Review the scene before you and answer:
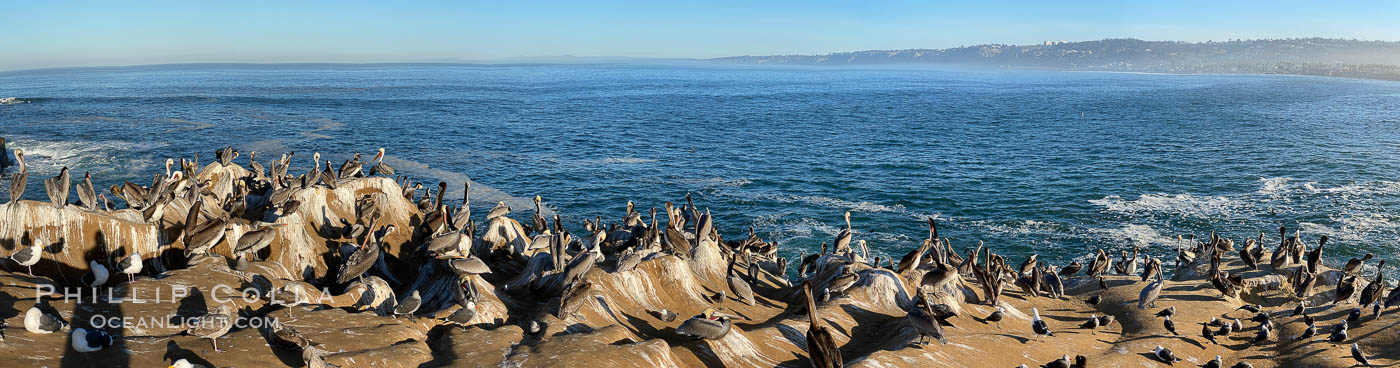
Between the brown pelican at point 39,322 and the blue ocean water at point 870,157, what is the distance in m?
29.2

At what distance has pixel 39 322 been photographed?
36.6 ft

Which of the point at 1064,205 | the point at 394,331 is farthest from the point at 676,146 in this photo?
the point at 394,331

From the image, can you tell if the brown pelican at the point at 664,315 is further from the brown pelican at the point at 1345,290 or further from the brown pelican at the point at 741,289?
the brown pelican at the point at 1345,290

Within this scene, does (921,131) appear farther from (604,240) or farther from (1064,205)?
(604,240)

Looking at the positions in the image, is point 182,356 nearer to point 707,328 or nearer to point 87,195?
point 707,328

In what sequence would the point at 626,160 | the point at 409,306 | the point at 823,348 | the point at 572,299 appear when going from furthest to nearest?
1. the point at 626,160
2. the point at 572,299
3. the point at 409,306
4. the point at 823,348

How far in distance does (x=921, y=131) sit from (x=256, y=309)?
7888 centimetres

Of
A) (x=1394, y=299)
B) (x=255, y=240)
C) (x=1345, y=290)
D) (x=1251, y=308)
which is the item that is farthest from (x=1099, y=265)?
(x=255, y=240)

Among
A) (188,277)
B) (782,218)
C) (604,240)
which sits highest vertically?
(188,277)

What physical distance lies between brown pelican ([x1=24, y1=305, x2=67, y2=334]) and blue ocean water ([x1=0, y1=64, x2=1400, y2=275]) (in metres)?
29.2

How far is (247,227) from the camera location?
17.5 m

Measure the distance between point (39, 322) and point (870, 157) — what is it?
195 ft

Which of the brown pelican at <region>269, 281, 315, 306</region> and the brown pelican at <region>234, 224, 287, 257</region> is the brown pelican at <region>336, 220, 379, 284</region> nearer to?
the brown pelican at <region>234, 224, 287, 257</region>

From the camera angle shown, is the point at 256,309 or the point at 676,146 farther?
the point at 676,146
